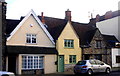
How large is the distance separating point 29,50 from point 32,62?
4.97ft

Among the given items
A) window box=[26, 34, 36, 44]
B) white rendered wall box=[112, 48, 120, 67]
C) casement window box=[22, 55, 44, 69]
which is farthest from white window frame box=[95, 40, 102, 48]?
window box=[26, 34, 36, 44]

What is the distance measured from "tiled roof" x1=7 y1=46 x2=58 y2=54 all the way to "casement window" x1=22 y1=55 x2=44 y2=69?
2.51 feet

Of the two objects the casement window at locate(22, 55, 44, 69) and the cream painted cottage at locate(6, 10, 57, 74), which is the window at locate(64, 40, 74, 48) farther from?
the casement window at locate(22, 55, 44, 69)

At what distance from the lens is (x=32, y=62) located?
2577 cm

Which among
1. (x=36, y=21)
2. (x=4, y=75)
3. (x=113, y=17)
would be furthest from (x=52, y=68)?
(x=113, y=17)

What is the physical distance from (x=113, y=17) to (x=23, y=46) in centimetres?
2289

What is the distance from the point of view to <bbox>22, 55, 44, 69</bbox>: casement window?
83.0ft

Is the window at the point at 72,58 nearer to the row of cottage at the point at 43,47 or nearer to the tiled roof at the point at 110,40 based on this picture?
the row of cottage at the point at 43,47

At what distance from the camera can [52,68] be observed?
1065 inches

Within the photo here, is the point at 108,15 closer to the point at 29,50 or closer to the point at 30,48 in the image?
the point at 30,48

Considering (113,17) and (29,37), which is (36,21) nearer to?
(29,37)

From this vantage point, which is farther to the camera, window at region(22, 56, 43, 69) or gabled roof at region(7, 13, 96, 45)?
gabled roof at region(7, 13, 96, 45)

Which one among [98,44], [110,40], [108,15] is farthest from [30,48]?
[108,15]

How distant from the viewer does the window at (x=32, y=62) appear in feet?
83.0
